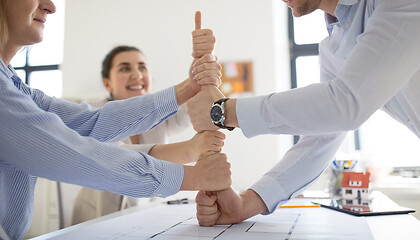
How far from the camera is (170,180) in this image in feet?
3.04

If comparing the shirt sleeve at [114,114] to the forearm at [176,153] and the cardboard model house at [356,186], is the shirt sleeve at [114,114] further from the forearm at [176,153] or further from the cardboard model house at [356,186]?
the cardboard model house at [356,186]

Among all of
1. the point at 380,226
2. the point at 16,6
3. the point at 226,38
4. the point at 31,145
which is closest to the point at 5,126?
the point at 31,145

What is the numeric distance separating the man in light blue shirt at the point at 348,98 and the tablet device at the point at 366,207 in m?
0.20

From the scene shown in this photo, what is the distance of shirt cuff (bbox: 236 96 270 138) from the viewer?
3.22 feet

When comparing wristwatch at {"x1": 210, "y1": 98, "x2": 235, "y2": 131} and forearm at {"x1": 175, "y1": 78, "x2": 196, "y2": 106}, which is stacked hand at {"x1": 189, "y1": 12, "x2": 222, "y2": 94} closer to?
forearm at {"x1": 175, "y1": 78, "x2": 196, "y2": 106}

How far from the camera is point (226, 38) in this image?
376cm

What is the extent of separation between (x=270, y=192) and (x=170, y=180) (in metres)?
0.40

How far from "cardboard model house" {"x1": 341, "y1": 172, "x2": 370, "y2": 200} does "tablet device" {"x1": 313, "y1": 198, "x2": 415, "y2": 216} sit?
31 mm

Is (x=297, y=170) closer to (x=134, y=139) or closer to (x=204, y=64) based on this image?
(x=204, y=64)

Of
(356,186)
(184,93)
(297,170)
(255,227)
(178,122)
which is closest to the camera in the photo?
(255,227)

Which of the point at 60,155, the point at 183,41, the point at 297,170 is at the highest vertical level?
the point at 183,41

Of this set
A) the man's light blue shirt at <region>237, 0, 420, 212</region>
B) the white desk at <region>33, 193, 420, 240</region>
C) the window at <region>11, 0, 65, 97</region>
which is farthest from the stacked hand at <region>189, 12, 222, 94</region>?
the window at <region>11, 0, 65, 97</region>

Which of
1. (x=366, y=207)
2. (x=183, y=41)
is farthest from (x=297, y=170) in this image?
(x=183, y=41)

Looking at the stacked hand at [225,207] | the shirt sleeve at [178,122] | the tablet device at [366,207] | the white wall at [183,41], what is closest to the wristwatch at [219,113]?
the stacked hand at [225,207]
